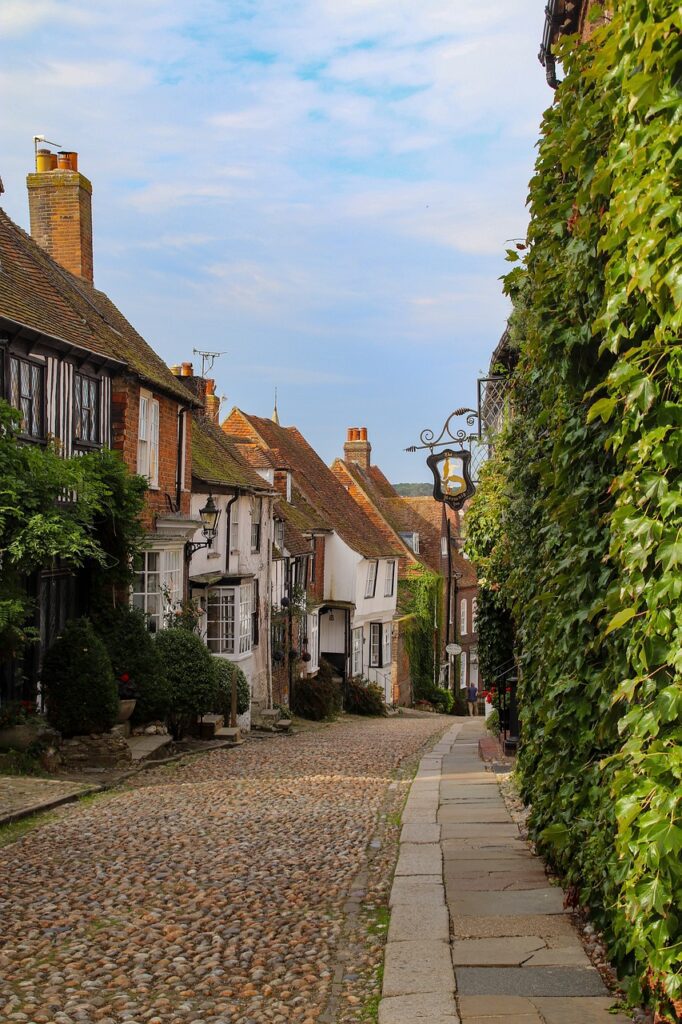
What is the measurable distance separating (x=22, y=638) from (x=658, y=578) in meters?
9.29

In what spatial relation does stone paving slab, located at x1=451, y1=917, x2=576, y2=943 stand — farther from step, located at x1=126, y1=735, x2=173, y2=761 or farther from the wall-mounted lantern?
the wall-mounted lantern

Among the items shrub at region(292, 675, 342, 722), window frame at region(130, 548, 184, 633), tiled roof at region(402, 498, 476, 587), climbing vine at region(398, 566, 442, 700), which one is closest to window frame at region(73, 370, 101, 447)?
window frame at region(130, 548, 184, 633)

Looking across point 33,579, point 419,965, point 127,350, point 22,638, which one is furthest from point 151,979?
point 127,350

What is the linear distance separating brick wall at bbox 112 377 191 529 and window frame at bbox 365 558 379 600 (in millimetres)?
17207

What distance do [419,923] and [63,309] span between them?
43.6 ft

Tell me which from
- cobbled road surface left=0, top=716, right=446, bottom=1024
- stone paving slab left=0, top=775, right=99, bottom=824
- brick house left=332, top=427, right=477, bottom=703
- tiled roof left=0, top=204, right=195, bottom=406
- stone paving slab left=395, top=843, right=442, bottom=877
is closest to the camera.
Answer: cobbled road surface left=0, top=716, right=446, bottom=1024

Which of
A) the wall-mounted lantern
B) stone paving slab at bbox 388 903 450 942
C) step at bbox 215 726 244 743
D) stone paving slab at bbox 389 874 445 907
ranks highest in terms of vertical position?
the wall-mounted lantern

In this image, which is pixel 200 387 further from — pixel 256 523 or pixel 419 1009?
pixel 419 1009

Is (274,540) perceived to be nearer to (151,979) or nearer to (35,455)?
(35,455)

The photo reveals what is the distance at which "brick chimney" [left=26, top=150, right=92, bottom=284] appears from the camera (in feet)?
66.5

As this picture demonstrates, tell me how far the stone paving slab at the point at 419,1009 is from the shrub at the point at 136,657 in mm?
11232

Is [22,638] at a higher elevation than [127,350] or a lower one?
lower

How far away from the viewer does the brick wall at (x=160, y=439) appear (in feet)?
59.2

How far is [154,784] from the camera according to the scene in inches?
542
